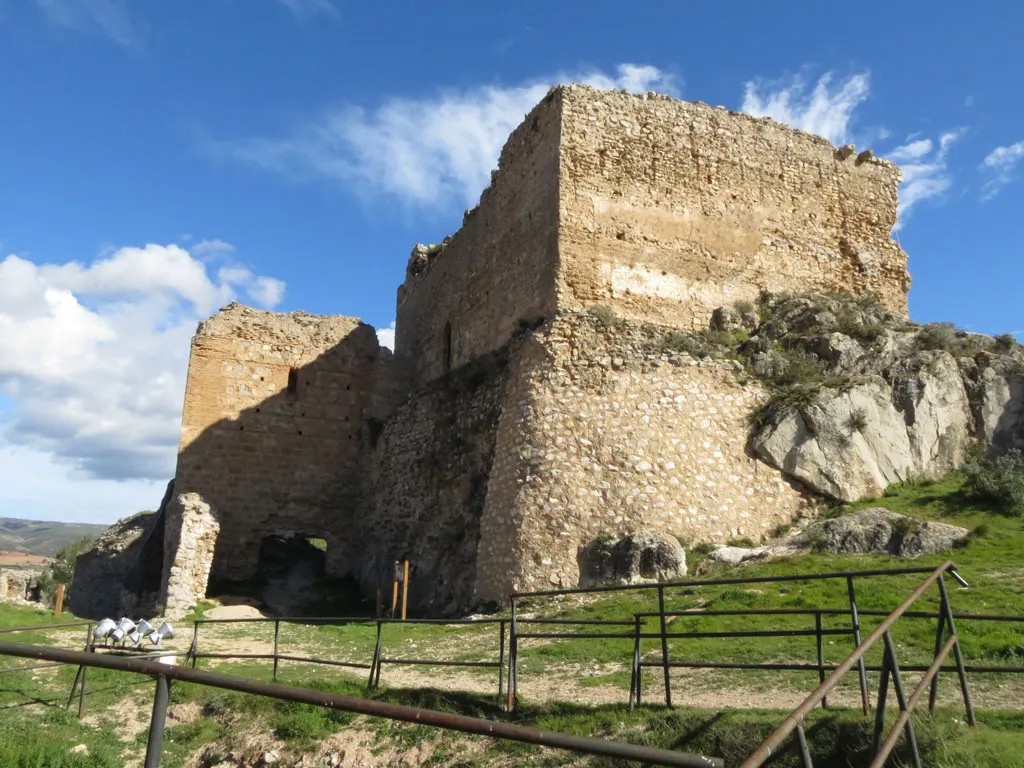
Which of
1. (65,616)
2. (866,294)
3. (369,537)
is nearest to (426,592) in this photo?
(369,537)

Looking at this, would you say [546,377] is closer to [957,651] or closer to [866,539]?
[866,539]

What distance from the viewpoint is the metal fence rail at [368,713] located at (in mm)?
2863

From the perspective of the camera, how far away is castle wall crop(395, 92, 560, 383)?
1831 centimetres

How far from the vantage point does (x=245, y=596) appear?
21.9 m

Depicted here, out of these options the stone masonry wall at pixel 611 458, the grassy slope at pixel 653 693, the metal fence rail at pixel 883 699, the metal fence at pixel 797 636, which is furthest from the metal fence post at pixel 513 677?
the stone masonry wall at pixel 611 458

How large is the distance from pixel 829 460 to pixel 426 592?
8.72 meters

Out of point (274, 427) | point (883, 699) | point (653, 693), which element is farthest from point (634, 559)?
point (274, 427)

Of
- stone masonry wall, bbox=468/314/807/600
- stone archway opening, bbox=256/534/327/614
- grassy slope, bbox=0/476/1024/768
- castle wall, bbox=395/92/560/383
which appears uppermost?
castle wall, bbox=395/92/560/383

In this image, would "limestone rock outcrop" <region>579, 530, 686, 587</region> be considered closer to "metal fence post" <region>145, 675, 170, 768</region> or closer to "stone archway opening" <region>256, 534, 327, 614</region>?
"stone archway opening" <region>256, 534, 327, 614</region>

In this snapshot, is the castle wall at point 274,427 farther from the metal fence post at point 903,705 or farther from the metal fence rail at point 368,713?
the metal fence post at point 903,705

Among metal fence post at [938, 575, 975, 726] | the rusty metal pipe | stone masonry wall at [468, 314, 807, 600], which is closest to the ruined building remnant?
stone masonry wall at [468, 314, 807, 600]

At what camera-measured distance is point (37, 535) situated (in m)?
151

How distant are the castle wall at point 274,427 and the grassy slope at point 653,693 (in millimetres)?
9827

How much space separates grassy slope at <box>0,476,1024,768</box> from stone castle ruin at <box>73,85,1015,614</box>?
2156mm
